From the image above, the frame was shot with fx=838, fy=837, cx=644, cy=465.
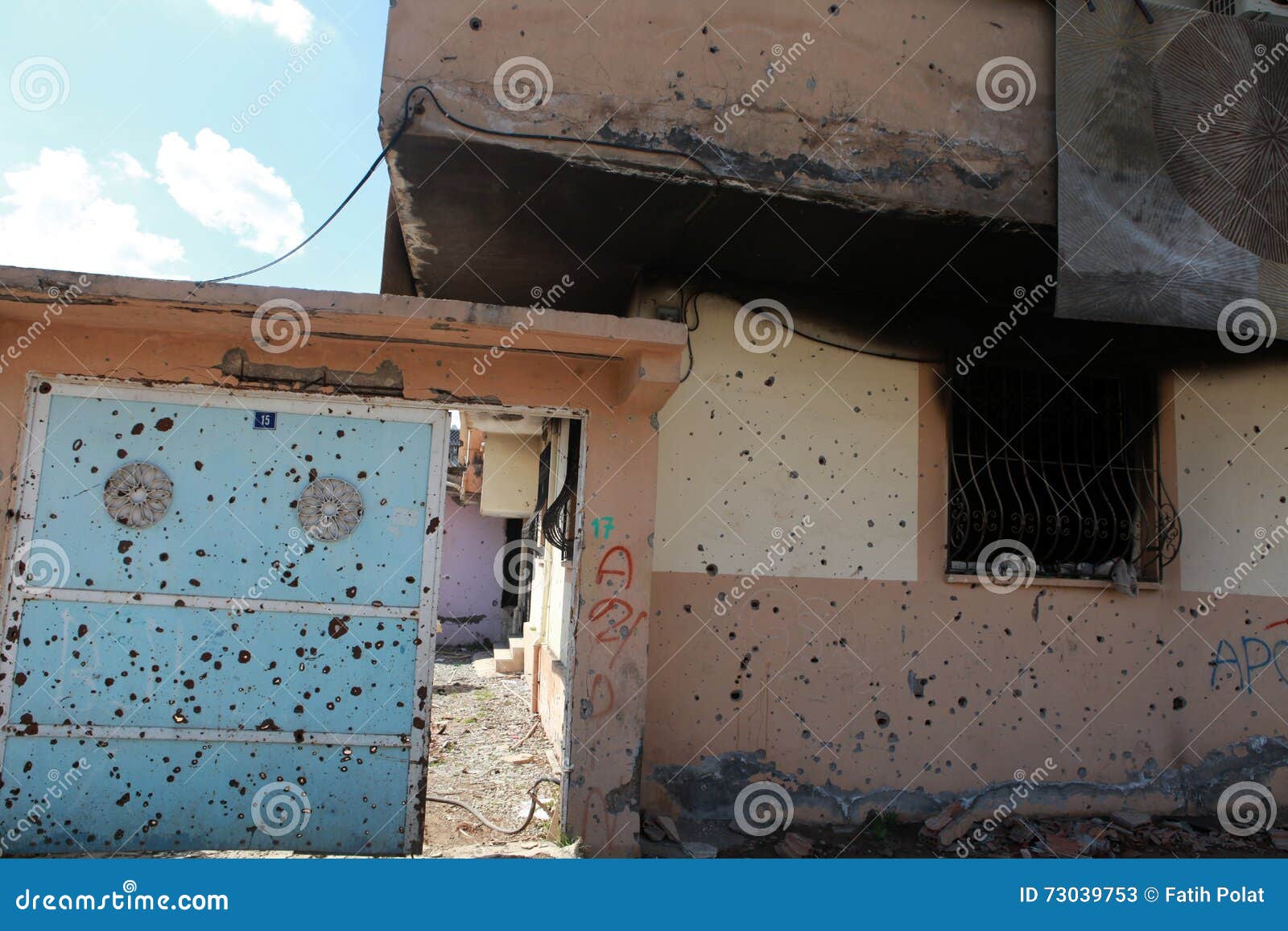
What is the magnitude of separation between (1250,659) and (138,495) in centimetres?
709

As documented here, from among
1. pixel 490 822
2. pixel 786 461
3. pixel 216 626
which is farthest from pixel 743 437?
pixel 216 626

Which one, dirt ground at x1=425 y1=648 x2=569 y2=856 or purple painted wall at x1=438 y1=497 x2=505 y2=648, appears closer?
dirt ground at x1=425 y1=648 x2=569 y2=856

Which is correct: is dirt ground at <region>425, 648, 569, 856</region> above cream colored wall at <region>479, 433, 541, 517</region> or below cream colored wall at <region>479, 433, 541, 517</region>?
below

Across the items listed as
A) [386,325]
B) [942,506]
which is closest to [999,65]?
[942,506]

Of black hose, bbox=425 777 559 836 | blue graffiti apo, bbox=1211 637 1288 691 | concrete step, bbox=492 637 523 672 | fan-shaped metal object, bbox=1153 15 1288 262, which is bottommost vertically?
black hose, bbox=425 777 559 836

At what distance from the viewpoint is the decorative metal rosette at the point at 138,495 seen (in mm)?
4336

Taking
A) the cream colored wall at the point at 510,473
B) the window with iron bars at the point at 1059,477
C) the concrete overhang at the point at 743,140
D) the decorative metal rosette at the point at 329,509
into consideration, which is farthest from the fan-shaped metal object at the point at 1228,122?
the cream colored wall at the point at 510,473

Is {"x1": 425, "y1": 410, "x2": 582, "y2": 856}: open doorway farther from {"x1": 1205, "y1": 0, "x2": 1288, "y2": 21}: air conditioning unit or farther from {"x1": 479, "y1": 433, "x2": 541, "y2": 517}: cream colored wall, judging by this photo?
{"x1": 1205, "y1": 0, "x2": 1288, "y2": 21}: air conditioning unit

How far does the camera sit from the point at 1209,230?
5.27 m

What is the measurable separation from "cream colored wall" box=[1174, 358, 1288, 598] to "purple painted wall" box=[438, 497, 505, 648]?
42.4ft

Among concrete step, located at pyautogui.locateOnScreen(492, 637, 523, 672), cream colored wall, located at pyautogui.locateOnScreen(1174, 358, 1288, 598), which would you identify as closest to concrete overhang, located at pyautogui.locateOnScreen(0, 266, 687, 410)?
cream colored wall, located at pyautogui.locateOnScreen(1174, 358, 1288, 598)

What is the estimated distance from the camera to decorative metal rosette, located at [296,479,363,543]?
446cm

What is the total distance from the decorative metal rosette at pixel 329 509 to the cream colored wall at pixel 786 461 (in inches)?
69.6

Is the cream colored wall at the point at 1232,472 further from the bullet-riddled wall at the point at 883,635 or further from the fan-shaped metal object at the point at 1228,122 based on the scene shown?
the fan-shaped metal object at the point at 1228,122
